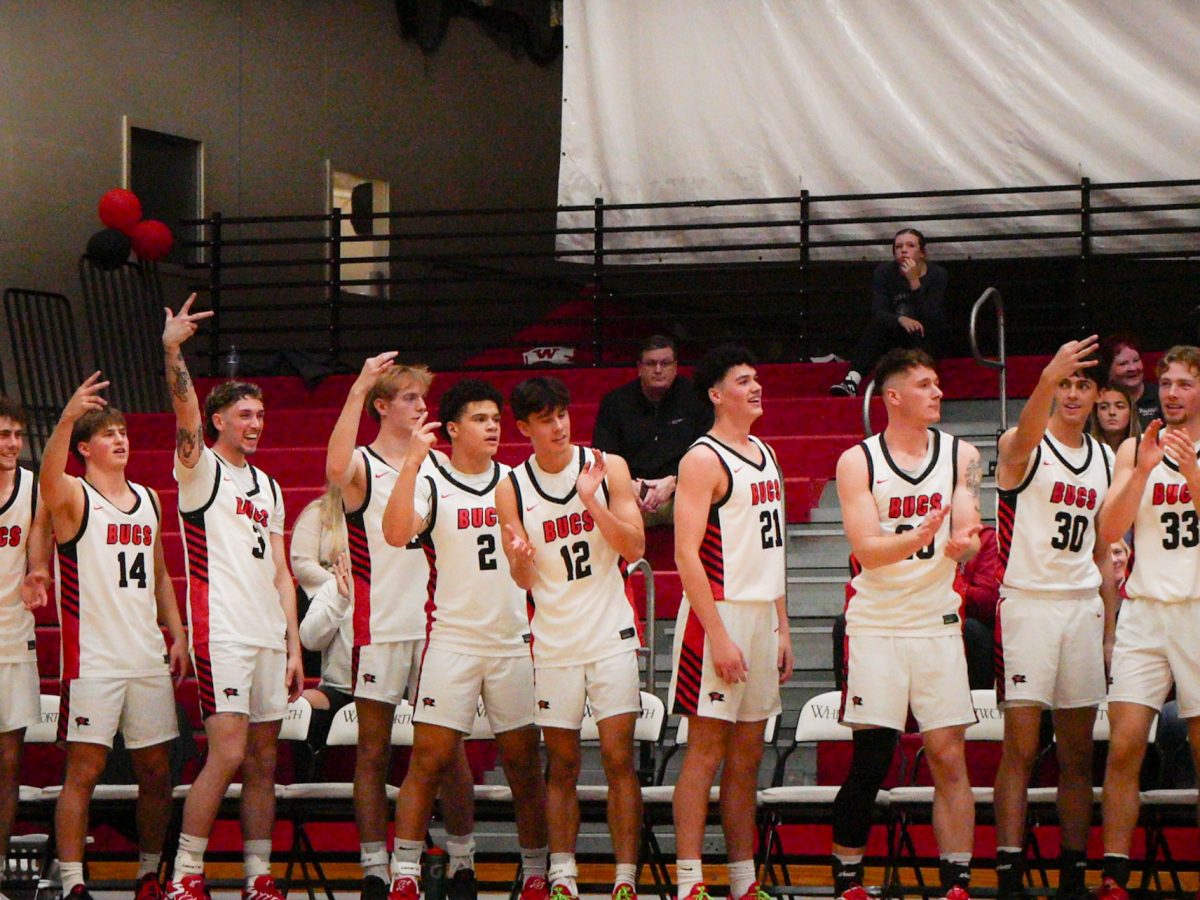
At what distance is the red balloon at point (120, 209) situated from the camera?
38.7 feet

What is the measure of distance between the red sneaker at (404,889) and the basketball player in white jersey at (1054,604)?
2223mm

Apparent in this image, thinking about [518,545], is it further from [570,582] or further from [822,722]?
[822,722]

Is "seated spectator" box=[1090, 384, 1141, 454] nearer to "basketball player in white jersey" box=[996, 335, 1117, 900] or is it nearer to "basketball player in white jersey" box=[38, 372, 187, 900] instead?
"basketball player in white jersey" box=[996, 335, 1117, 900]

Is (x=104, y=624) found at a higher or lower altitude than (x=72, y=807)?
higher

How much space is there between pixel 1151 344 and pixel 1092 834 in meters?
7.49

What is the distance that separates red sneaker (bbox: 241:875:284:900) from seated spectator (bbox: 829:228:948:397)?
5.13 meters

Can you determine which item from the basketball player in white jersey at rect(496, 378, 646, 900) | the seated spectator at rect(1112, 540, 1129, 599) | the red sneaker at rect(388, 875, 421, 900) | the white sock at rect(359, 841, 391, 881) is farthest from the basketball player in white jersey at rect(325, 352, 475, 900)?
the seated spectator at rect(1112, 540, 1129, 599)

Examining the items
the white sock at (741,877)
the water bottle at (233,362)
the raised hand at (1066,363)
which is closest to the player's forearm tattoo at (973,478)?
the raised hand at (1066,363)

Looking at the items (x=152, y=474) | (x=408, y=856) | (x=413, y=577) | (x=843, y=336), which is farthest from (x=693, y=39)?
→ (x=408, y=856)

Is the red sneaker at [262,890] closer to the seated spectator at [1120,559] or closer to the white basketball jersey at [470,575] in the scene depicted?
the white basketball jersey at [470,575]

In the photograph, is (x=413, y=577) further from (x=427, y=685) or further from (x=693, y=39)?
(x=693, y=39)

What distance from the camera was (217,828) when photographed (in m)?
8.52

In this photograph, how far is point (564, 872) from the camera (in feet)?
21.7

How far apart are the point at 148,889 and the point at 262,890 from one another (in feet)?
1.49
